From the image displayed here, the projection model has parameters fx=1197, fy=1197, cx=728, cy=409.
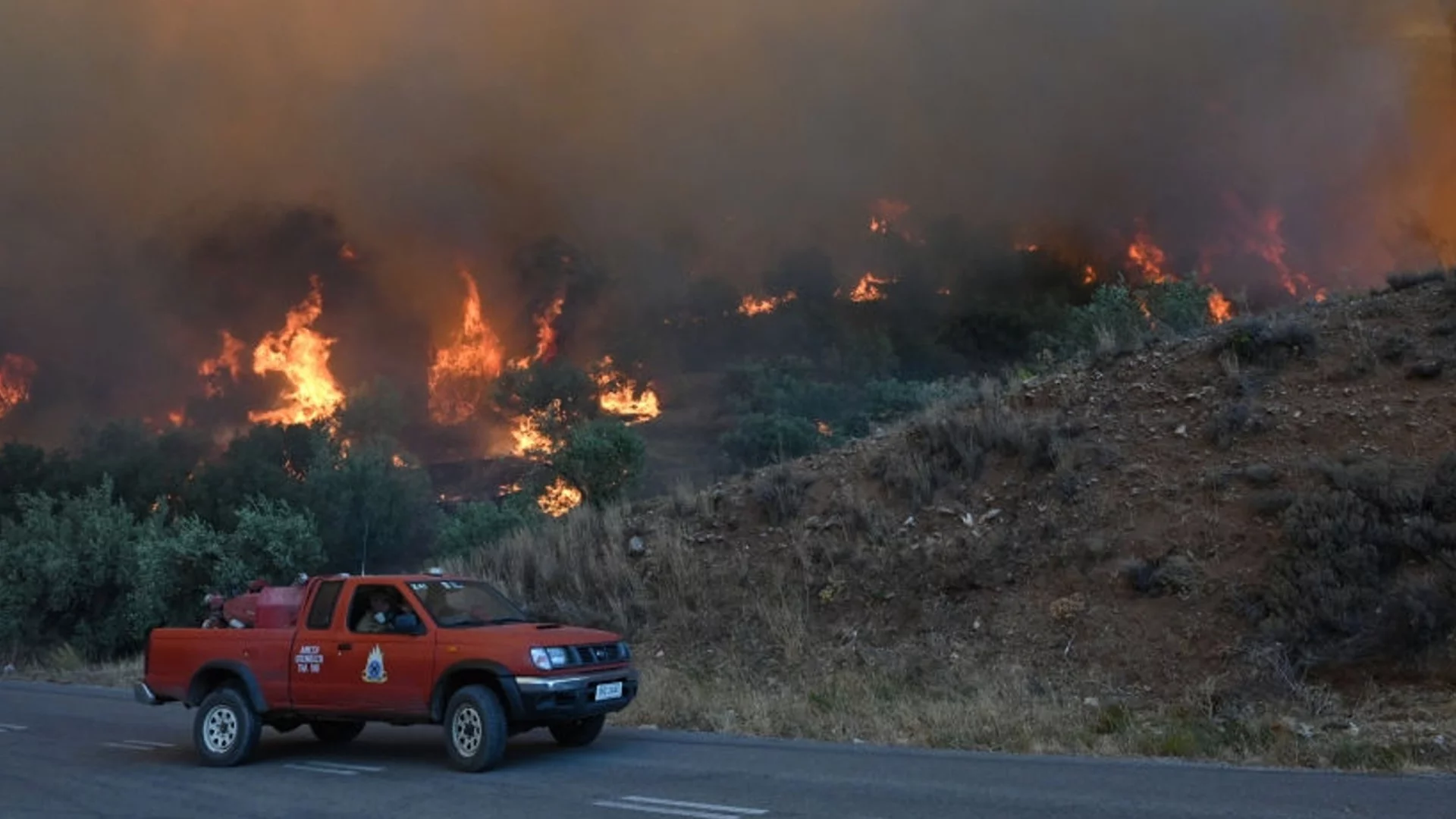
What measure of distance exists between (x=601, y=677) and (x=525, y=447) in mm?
52613

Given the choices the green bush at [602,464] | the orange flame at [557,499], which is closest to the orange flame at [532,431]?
the orange flame at [557,499]

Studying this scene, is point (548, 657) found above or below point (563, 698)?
above

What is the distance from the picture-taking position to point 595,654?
444 inches

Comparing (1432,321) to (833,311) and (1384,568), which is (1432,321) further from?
(833,311)

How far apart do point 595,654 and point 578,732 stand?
49.4 inches

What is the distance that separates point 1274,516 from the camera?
15.6 m

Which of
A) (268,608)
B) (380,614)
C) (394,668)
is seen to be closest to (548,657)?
(394,668)

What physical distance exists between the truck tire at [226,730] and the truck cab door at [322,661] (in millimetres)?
548

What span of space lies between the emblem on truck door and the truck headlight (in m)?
1.51

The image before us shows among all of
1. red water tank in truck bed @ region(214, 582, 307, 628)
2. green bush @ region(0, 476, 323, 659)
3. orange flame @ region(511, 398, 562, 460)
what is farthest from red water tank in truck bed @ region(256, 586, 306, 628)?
orange flame @ region(511, 398, 562, 460)

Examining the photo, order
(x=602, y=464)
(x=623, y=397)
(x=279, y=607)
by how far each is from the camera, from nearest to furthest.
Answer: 1. (x=279, y=607)
2. (x=602, y=464)
3. (x=623, y=397)

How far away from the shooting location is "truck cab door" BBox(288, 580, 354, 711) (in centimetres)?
1123

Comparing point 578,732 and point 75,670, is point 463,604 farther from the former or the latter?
point 75,670

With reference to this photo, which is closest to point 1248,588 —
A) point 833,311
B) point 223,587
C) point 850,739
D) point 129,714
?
point 850,739
